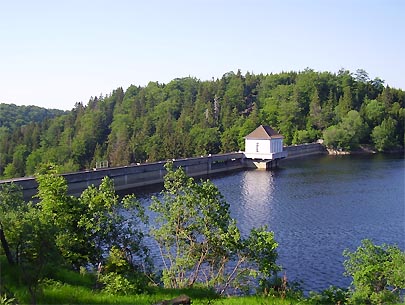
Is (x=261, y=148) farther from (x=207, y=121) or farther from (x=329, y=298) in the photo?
(x=329, y=298)

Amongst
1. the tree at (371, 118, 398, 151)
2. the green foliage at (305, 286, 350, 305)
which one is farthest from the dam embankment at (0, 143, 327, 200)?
the green foliage at (305, 286, 350, 305)

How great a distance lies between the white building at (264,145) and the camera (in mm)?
57659

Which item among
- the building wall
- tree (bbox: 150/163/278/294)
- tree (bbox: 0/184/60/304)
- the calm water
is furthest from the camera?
the building wall

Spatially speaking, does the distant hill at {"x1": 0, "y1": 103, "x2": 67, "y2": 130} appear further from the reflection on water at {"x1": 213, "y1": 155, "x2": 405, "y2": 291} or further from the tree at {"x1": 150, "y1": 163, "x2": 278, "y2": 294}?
the tree at {"x1": 150, "y1": 163, "x2": 278, "y2": 294}

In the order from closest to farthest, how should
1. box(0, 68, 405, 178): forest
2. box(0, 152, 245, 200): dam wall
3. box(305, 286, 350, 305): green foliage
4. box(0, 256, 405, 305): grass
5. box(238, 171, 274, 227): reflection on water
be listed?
box(0, 256, 405, 305): grass → box(305, 286, 350, 305): green foliage → box(238, 171, 274, 227): reflection on water → box(0, 152, 245, 200): dam wall → box(0, 68, 405, 178): forest

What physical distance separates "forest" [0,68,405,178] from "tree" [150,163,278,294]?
5234cm

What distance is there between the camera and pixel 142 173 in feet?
144

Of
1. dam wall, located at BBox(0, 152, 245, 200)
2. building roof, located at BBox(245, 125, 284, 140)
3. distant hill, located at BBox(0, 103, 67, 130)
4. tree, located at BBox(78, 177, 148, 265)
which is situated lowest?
dam wall, located at BBox(0, 152, 245, 200)

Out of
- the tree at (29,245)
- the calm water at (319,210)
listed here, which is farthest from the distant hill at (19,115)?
the tree at (29,245)

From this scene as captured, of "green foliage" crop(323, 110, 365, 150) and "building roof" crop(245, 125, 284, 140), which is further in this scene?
"green foliage" crop(323, 110, 365, 150)

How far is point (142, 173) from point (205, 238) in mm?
32882

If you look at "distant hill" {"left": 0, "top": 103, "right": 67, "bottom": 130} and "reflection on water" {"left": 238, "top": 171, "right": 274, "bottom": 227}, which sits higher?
"distant hill" {"left": 0, "top": 103, "right": 67, "bottom": 130}

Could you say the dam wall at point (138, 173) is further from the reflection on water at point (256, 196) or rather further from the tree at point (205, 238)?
the tree at point (205, 238)

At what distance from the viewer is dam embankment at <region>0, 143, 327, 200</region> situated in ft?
117
